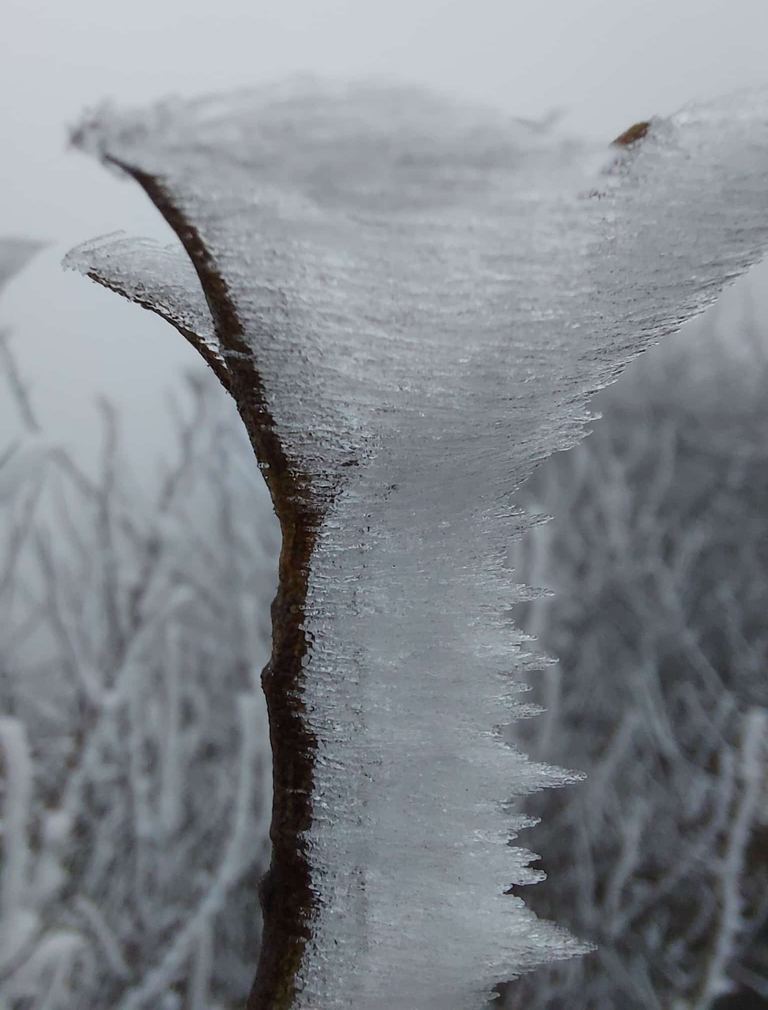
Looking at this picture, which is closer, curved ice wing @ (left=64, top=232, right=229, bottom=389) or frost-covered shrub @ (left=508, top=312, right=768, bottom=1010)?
curved ice wing @ (left=64, top=232, right=229, bottom=389)

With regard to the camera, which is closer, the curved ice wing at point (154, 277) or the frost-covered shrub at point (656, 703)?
the curved ice wing at point (154, 277)

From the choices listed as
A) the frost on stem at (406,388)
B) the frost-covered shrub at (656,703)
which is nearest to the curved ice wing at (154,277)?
the frost on stem at (406,388)

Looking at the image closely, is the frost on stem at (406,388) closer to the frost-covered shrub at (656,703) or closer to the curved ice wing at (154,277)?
the curved ice wing at (154,277)

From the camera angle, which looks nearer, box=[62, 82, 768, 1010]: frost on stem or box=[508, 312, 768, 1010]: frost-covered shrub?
box=[62, 82, 768, 1010]: frost on stem

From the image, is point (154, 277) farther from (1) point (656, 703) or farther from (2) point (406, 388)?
(1) point (656, 703)

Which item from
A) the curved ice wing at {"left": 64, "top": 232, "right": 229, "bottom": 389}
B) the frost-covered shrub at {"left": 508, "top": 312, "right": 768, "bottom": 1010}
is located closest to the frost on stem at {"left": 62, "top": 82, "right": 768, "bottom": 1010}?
the curved ice wing at {"left": 64, "top": 232, "right": 229, "bottom": 389}

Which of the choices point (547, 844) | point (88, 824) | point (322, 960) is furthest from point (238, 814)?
point (322, 960)

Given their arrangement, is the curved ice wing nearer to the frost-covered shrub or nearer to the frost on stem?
the frost on stem

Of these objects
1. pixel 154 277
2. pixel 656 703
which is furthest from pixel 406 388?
pixel 656 703
